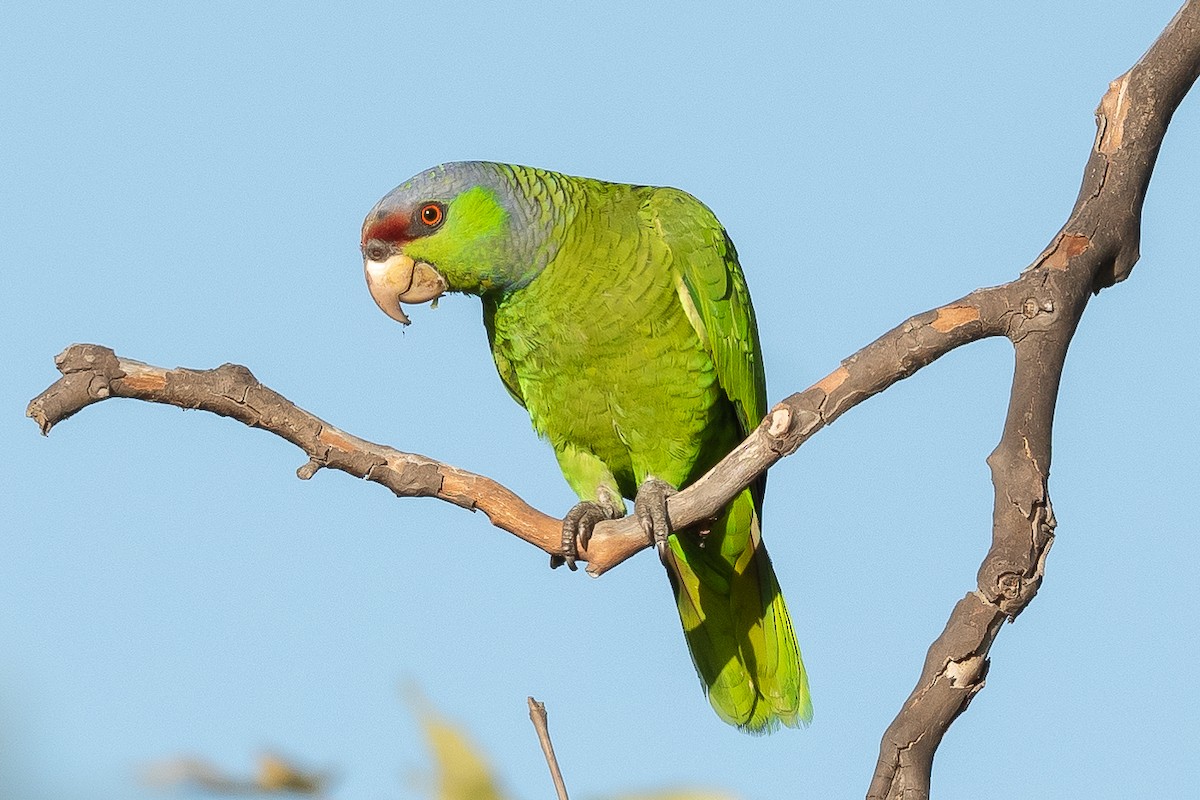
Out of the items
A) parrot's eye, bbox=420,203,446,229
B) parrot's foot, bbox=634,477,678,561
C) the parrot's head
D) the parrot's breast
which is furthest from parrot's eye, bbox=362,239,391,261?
parrot's foot, bbox=634,477,678,561

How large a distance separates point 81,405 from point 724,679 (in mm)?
3006

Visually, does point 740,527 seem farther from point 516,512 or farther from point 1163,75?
point 1163,75

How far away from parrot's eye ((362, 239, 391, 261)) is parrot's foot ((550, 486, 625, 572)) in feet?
3.96

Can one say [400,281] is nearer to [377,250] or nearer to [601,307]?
[377,250]

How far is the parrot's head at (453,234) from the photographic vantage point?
4469 mm

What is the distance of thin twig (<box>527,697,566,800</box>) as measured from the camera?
1.73 meters

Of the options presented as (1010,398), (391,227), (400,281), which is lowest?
(1010,398)

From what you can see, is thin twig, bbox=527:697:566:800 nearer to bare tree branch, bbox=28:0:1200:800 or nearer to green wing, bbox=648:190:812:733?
bare tree branch, bbox=28:0:1200:800

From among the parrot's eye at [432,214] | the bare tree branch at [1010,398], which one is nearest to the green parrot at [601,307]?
the parrot's eye at [432,214]

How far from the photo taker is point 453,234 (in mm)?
4473

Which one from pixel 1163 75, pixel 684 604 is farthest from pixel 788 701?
pixel 1163 75

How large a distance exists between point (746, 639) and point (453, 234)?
2149mm

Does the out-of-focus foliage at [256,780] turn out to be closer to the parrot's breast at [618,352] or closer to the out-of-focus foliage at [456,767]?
the out-of-focus foliage at [456,767]

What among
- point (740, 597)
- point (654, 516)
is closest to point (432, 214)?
point (654, 516)
